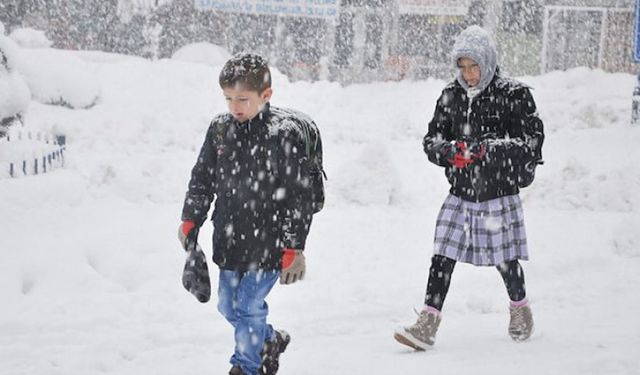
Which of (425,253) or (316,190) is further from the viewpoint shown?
(425,253)

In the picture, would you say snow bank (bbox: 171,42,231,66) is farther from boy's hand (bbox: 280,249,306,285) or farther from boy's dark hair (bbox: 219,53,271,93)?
boy's hand (bbox: 280,249,306,285)

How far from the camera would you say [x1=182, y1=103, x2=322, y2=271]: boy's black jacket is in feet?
11.8

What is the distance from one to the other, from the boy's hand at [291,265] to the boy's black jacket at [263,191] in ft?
0.12

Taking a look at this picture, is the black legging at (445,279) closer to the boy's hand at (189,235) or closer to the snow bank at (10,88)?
the boy's hand at (189,235)

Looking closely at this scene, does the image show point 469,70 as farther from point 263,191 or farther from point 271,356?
point 271,356

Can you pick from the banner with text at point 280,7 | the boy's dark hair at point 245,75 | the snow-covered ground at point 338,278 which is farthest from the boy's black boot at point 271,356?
the banner with text at point 280,7

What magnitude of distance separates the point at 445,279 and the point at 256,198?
127 cm

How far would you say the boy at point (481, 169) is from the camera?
420cm

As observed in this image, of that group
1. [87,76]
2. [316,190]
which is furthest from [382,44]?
[316,190]

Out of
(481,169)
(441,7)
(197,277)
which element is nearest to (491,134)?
(481,169)

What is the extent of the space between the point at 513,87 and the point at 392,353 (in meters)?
1.56

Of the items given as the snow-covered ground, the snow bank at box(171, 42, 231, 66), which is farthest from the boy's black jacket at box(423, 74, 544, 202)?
the snow bank at box(171, 42, 231, 66)

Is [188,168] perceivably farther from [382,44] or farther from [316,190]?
[382,44]

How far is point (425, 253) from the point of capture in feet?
24.0
